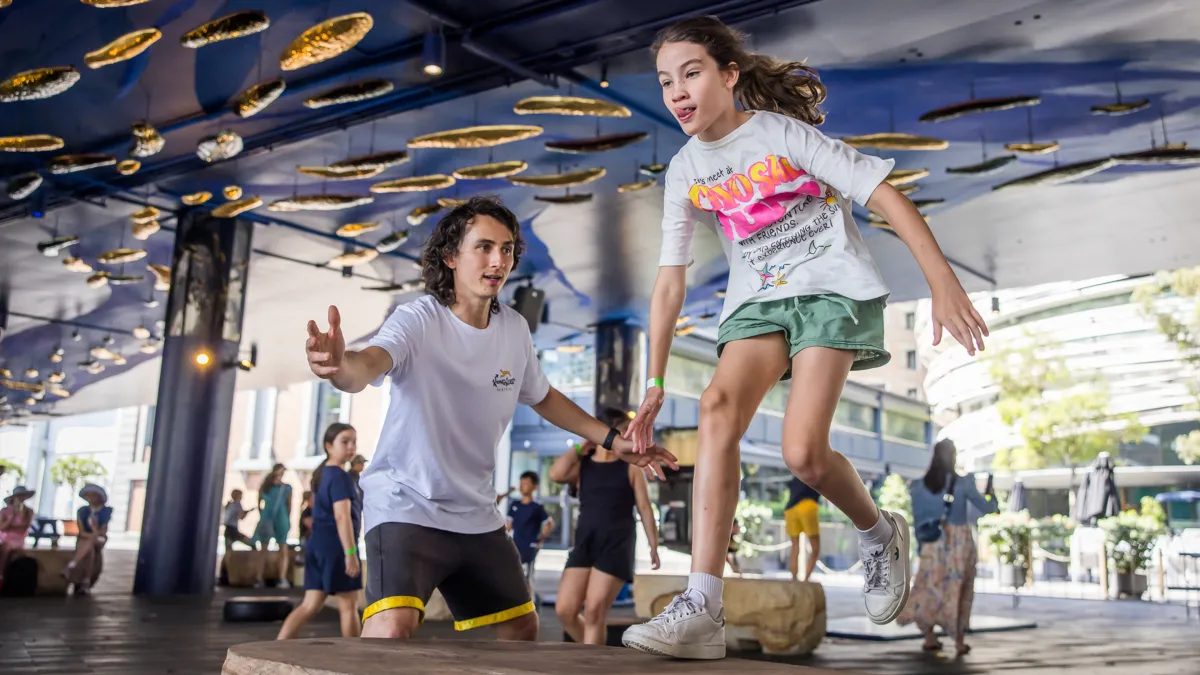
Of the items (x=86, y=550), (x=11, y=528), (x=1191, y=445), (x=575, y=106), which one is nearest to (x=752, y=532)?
(x=1191, y=445)

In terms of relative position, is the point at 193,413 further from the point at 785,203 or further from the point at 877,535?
the point at 785,203

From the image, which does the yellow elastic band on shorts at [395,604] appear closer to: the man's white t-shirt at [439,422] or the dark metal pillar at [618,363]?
the man's white t-shirt at [439,422]

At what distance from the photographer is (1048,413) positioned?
2420 centimetres

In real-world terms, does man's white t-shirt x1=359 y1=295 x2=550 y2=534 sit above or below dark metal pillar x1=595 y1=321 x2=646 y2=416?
below

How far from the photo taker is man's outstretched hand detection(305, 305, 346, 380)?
2396 millimetres

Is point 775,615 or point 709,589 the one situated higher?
point 709,589

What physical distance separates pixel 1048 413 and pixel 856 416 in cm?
1404

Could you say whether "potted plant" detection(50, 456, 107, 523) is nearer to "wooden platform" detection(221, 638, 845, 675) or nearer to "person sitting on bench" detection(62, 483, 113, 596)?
"person sitting on bench" detection(62, 483, 113, 596)

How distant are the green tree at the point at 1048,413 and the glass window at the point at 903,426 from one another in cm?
1363

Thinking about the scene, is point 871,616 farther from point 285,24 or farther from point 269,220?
point 269,220

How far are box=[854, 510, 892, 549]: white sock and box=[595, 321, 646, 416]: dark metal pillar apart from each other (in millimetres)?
13184

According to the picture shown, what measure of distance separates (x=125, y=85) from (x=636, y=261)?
678 cm

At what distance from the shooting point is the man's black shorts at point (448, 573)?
105 inches

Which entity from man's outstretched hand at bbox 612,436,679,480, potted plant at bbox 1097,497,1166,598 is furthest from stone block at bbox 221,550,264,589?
potted plant at bbox 1097,497,1166,598
